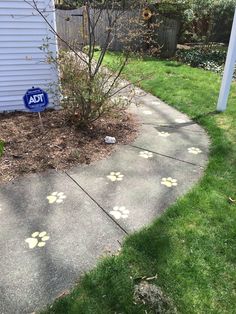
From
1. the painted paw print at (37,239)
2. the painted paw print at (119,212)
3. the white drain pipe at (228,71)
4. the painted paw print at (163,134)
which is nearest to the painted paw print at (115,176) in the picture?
the painted paw print at (119,212)

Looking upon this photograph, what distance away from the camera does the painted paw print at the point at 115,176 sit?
10.2 ft

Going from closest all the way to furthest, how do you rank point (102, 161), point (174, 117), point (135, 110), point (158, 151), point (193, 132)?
point (102, 161) → point (158, 151) → point (193, 132) → point (174, 117) → point (135, 110)

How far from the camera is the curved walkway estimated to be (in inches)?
79.5

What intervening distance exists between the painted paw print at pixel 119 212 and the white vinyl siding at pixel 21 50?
2320mm

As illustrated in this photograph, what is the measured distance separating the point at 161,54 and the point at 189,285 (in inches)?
336

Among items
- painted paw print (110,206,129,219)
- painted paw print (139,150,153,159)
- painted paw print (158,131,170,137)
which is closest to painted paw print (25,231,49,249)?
painted paw print (110,206,129,219)

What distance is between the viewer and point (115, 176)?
3166mm

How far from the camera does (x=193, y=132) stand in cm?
428

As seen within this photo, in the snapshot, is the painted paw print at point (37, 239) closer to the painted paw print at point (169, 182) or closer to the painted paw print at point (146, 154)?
the painted paw print at point (169, 182)

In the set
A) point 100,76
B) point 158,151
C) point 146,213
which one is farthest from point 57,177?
point 100,76

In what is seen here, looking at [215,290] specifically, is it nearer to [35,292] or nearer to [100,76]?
[35,292]

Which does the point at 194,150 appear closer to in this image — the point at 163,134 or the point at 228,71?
the point at 163,134

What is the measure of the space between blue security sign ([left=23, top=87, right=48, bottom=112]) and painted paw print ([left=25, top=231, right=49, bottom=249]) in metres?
1.62

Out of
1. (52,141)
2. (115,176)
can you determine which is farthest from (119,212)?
(52,141)
